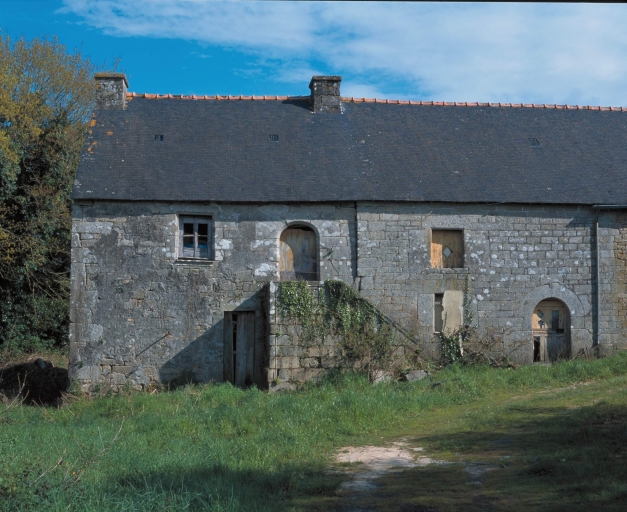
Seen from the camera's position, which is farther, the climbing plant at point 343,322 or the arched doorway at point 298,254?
the arched doorway at point 298,254

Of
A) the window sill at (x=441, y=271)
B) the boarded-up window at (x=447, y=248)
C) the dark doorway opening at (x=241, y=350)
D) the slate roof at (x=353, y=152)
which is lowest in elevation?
the dark doorway opening at (x=241, y=350)

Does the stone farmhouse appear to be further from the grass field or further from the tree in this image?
the tree

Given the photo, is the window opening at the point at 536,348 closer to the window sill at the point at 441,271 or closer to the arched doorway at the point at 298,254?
the window sill at the point at 441,271

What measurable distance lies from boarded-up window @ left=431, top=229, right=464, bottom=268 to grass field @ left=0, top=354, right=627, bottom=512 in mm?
2822

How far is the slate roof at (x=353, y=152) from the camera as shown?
52.8 ft

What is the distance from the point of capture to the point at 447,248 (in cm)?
1628

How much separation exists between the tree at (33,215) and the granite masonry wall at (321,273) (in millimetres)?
5086

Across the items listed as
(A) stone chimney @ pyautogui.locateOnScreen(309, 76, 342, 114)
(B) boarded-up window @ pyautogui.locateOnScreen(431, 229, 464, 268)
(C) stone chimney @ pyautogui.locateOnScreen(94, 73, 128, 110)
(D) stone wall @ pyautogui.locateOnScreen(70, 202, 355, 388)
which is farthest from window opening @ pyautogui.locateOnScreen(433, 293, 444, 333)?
(C) stone chimney @ pyautogui.locateOnScreen(94, 73, 128, 110)

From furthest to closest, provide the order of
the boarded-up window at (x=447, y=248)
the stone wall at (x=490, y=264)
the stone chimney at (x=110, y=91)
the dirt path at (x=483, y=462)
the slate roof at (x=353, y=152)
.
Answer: the stone chimney at (x=110, y=91) → the boarded-up window at (x=447, y=248) → the slate roof at (x=353, y=152) → the stone wall at (x=490, y=264) → the dirt path at (x=483, y=462)

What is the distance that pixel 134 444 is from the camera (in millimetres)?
8969

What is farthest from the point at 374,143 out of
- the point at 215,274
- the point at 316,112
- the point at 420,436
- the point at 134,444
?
the point at 134,444

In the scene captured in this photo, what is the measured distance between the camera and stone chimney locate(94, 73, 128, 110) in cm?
1788

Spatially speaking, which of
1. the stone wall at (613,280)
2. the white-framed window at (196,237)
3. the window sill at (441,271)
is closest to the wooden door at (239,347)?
the white-framed window at (196,237)

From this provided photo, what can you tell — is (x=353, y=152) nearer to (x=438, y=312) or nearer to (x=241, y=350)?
(x=438, y=312)
